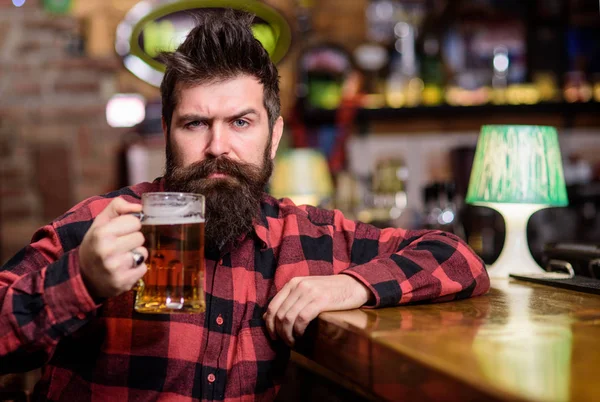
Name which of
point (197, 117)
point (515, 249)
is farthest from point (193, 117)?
point (515, 249)

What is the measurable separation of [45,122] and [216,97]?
3049 mm

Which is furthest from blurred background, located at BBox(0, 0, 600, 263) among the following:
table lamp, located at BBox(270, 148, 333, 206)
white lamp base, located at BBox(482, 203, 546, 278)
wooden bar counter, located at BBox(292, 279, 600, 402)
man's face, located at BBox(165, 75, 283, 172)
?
wooden bar counter, located at BBox(292, 279, 600, 402)

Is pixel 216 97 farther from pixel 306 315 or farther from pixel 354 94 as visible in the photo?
pixel 354 94

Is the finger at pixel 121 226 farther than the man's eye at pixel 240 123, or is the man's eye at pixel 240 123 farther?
the man's eye at pixel 240 123

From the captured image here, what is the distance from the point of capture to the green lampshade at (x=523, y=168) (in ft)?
5.92

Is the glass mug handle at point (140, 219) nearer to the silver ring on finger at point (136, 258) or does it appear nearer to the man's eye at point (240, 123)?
the silver ring on finger at point (136, 258)

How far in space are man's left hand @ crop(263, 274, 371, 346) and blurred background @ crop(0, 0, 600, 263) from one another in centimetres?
266

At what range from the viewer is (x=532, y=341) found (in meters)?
0.90

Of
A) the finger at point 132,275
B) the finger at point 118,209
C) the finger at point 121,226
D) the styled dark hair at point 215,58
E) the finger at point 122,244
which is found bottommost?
the finger at point 132,275

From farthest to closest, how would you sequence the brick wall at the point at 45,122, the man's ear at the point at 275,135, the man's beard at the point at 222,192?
the brick wall at the point at 45,122, the man's ear at the point at 275,135, the man's beard at the point at 222,192

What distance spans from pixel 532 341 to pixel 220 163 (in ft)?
2.65

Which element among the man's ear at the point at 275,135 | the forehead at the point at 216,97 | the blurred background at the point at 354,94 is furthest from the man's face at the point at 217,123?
the blurred background at the point at 354,94

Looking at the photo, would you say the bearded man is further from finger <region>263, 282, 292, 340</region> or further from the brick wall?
the brick wall

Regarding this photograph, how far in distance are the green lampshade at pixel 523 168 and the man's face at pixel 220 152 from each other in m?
0.69
